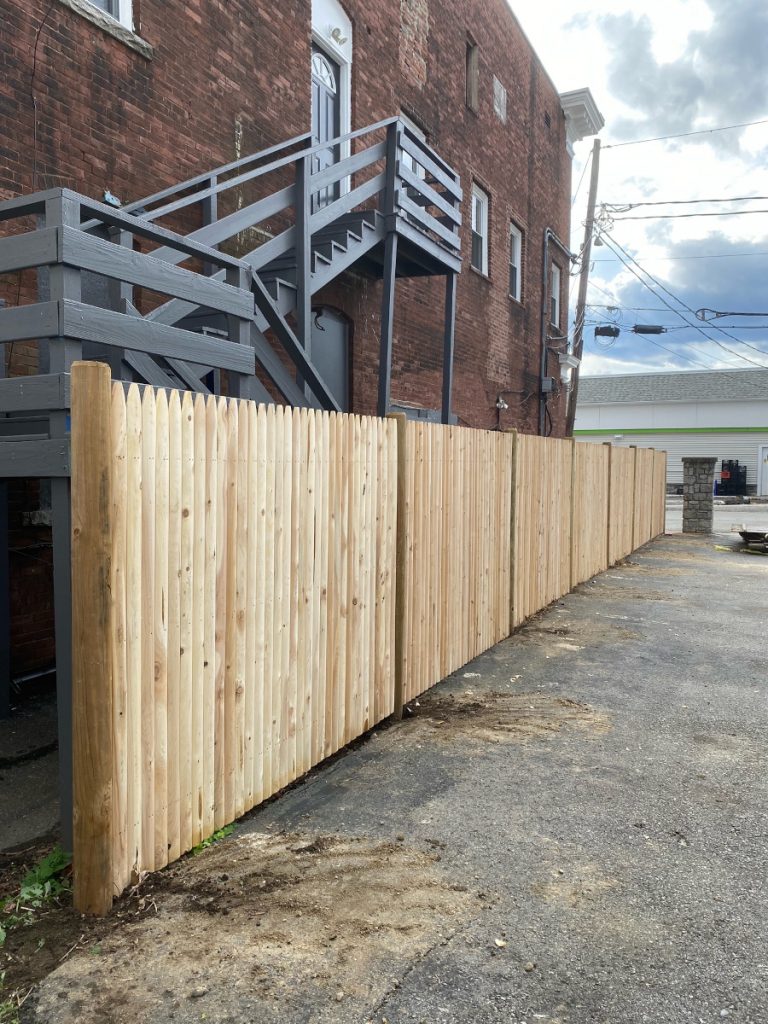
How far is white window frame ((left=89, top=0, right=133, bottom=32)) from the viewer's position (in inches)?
Answer: 270

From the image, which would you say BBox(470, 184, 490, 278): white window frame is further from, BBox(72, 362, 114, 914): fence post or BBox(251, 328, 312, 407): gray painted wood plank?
BBox(72, 362, 114, 914): fence post

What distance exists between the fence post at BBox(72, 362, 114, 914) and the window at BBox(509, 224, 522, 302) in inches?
585

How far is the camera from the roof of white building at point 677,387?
156ft

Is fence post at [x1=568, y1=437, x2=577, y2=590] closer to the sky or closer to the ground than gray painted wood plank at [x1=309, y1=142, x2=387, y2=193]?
closer to the ground

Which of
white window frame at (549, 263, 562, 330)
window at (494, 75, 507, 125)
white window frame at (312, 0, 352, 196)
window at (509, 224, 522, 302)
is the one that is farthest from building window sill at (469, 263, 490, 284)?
white window frame at (549, 263, 562, 330)

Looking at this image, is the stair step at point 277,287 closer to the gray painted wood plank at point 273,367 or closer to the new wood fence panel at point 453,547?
the gray painted wood plank at point 273,367

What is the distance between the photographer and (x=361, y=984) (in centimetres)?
254

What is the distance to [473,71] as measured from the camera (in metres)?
14.1

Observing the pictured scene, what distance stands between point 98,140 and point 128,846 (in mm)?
5880

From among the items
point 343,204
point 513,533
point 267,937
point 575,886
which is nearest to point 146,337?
point 267,937

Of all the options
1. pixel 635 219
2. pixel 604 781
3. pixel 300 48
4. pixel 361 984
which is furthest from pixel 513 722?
pixel 635 219

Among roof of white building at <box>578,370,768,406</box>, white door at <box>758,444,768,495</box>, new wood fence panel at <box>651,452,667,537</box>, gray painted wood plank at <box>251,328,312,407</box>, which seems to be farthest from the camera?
roof of white building at <box>578,370,768,406</box>

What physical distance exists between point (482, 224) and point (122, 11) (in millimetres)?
9170

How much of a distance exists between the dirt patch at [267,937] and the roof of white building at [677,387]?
159ft
